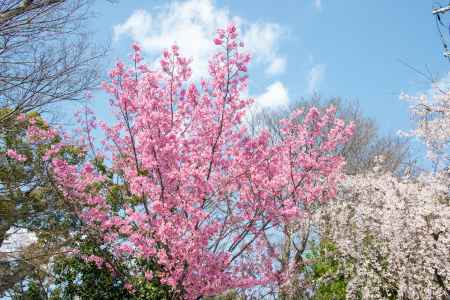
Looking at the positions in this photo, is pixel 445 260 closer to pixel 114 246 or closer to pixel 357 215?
pixel 357 215

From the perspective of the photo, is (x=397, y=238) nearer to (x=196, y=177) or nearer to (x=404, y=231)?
(x=404, y=231)

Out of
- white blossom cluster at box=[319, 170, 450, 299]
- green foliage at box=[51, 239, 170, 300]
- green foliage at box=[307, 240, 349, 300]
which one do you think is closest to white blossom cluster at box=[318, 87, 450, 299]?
white blossom cluster at box=[319, 170, 450, 299]

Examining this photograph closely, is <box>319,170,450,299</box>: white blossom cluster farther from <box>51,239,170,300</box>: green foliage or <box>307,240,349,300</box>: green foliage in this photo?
<box>51,239,170,300</box>: green foliage

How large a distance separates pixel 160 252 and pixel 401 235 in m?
5.05

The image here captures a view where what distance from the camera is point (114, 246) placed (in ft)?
23.8

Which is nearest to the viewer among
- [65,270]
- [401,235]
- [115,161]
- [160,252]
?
[160,252]

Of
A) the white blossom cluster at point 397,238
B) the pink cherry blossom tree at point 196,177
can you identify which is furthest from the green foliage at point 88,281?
the white blossom cluster at point 397,238

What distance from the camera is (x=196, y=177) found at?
20.6ft

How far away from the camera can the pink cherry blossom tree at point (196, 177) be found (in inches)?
245

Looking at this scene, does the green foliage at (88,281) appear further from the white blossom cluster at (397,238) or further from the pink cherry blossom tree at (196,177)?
the white blossom cluster at (397,238)

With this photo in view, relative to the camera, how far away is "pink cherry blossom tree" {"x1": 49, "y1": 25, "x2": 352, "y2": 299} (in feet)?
20.4

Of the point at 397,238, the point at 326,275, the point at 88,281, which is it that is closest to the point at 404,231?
the point at 397,238

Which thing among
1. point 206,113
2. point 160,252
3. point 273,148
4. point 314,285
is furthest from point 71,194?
point 314,285

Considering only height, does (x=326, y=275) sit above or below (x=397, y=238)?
above
